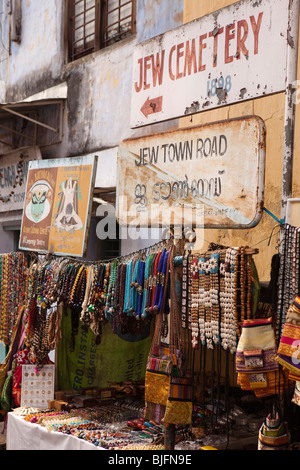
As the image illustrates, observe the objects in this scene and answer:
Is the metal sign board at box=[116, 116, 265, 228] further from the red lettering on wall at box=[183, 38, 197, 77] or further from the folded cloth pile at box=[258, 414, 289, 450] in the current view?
the folded cloth pile at box=[258, 414, 289, 450]

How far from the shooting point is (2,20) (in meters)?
12.0

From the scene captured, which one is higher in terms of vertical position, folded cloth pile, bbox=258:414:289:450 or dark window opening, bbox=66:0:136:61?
dark window opening, bbox=66:0:136:61

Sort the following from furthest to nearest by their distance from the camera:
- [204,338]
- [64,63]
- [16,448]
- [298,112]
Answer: [64,63], [298,112], [16,448], [204,338]

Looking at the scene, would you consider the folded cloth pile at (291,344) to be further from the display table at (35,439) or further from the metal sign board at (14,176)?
the metal sign board at (14,176)

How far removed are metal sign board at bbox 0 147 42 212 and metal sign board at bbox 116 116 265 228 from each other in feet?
19.6

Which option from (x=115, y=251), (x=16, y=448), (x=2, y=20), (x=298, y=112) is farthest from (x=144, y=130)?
(x=2, y=20)

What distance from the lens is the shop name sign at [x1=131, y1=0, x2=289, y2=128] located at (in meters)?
3.59

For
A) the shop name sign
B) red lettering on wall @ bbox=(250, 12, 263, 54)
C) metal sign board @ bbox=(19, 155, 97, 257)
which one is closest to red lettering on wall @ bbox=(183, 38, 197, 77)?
the shop name sign

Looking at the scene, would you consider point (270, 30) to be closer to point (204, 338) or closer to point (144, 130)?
point (204, 338)

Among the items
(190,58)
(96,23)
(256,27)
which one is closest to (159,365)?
(190,58)

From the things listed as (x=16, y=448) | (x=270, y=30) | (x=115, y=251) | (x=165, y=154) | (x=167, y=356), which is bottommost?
(x=16, y=448)

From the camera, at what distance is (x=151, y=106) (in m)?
4.49

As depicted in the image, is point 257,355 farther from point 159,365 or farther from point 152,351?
point 152,351

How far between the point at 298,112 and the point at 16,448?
→ 424 centimetres
